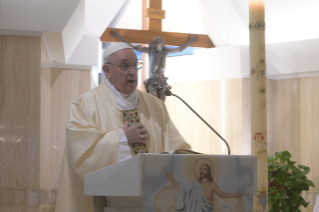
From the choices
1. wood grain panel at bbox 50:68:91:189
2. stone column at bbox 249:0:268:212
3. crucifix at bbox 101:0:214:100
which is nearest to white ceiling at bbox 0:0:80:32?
wood grain panel at bbox 50:68:91:189

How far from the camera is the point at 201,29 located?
791 centimetres

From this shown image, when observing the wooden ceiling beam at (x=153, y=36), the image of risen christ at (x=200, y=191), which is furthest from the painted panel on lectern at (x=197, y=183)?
the wooden ceiling beam at (x=153, y=36)

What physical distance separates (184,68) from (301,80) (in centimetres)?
173

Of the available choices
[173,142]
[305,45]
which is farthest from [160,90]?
[173,142]

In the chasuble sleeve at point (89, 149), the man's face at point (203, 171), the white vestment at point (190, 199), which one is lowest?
the white vestment at point (190, 199)

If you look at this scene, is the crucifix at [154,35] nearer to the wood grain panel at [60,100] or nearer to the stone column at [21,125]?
the wood grain panel at [60,100]

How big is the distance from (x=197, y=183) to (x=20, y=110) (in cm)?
293

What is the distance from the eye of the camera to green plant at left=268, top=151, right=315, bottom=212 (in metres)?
5.48

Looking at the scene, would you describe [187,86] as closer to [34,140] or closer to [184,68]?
[184,68]

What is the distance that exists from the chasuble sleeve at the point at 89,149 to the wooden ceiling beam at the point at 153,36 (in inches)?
172

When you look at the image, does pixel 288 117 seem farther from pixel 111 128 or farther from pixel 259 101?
pixel 111 128

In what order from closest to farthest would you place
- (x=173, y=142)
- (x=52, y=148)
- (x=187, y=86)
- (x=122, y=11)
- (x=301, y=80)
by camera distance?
(x=173, y=142), (x=52, y=148), (x=301, y=80), (x=187, y=86), (x=122, y=11)

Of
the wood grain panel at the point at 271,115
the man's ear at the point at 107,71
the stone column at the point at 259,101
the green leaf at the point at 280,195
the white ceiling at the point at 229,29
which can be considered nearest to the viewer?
the man's ear at the point at 107,71

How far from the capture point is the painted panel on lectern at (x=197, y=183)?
187 centimetres
